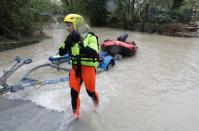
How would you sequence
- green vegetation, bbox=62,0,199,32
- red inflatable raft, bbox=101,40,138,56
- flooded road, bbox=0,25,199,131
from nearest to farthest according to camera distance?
1. flooded road, bbox=0,25,199,131
2. red inflatable raft, bbox=101,40,138,56
3. green vegetation, bbox=62,0,199,32

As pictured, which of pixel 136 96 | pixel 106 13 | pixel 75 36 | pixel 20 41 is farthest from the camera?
pixel 106 13

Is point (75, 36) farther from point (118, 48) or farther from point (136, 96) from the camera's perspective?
point (118, 48)

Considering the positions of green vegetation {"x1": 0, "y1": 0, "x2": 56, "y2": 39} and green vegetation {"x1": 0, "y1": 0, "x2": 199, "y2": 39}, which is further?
green vegetation {"x1": 0, "y1": 0, "x2": 199, "y2": 39}

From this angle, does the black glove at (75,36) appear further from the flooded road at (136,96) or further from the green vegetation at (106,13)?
the green vegetation at (106,13)

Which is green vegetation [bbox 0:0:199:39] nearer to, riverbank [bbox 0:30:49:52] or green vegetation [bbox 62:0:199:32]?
green vegetation [bbox 62:0:199:32]

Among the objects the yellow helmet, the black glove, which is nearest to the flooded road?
the black glove

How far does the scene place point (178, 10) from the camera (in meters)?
22.8

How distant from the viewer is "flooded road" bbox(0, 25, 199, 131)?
582 cm

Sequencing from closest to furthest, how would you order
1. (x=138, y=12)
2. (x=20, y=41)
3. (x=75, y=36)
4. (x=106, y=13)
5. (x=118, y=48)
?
(x=75, y=36) → (x=118, y=48) → (x=20, y=41) → (x=138, y=12) → (x=106, y=13)

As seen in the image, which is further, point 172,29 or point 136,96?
point 172,29

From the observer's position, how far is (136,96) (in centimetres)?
741

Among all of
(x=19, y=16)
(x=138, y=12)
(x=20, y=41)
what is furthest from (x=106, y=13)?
(x=20, y=41)

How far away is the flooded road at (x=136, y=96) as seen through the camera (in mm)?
5820

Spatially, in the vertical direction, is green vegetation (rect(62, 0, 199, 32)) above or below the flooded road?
above
